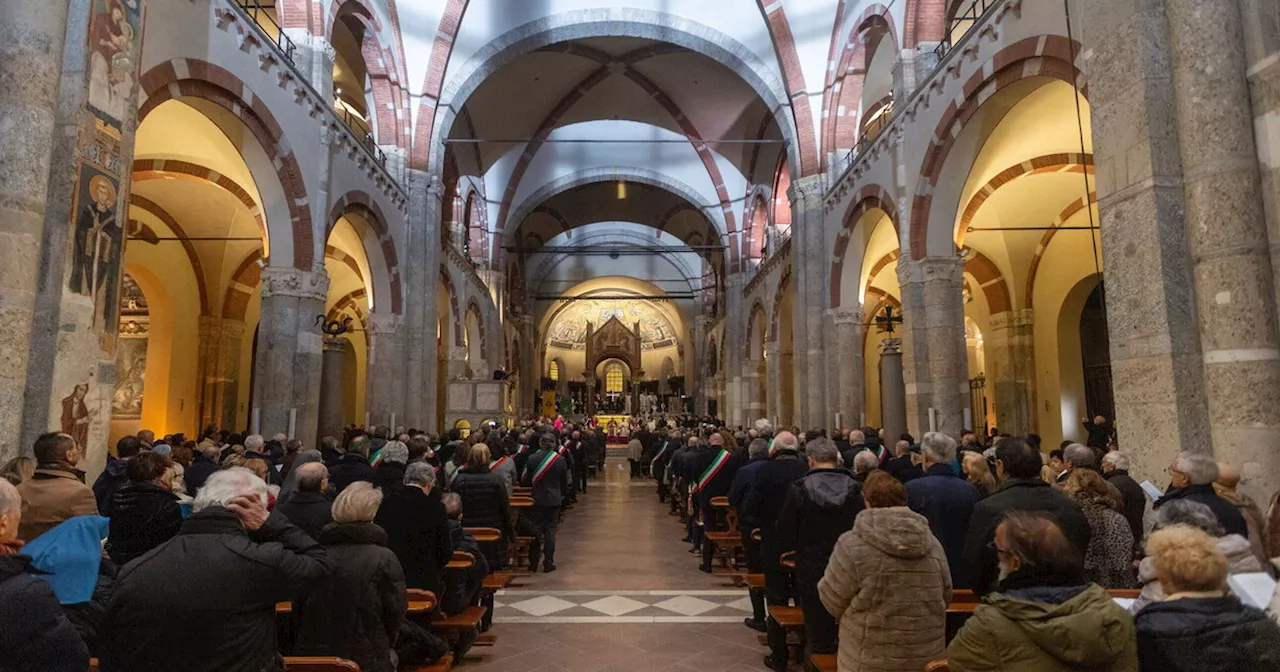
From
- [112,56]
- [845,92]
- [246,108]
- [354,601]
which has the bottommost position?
[354,601]

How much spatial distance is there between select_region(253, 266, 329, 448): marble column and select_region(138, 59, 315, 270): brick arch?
333 mm

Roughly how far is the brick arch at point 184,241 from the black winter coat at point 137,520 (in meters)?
12.4

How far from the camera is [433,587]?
13.8 ft

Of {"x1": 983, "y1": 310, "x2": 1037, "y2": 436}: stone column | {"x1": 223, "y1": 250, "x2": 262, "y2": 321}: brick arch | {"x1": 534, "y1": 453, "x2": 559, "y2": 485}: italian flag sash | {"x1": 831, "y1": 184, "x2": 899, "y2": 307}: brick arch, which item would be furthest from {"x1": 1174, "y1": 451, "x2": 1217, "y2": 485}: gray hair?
{"x1": 223, "y1": 250, "x2": 262, "y2": 321}: brick arch

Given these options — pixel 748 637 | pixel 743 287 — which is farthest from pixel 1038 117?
pixel 743 287

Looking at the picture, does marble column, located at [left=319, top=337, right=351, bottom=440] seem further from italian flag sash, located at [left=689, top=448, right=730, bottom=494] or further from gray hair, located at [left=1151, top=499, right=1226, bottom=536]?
gray hair, located at [left=1151, top=499, right=1226, bottom=536]

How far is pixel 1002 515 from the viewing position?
3.03m

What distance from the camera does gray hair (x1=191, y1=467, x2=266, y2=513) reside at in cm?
235

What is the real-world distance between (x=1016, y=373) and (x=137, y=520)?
1679cm

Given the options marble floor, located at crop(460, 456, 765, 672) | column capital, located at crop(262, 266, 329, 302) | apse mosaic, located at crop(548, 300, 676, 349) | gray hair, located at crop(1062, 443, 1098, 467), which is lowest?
marble floor, located at crop(460, 456, 765, 672)

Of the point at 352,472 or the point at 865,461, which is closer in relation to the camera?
the point at 865,461

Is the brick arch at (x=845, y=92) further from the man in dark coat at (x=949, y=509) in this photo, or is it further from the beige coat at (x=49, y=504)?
the beige coat at (x=49, y=504)

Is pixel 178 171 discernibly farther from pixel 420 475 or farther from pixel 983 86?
pixel 983 86

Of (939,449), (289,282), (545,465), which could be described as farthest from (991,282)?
(289,282)
